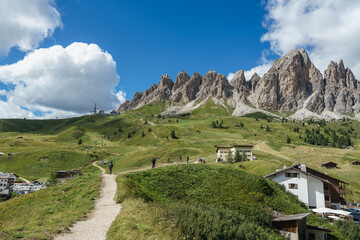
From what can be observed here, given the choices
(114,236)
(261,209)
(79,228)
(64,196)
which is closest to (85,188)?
(64,196)

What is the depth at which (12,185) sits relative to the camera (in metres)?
110

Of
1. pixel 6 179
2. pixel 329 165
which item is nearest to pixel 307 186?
pixel 329 165

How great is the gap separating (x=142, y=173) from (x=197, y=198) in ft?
33.6

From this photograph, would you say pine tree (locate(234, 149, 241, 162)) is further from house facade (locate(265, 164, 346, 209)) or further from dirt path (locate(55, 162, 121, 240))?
dirt path (locate(55, 162, 121, 240))

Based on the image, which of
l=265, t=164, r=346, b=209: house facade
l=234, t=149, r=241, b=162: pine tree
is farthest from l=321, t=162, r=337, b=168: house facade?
l=265, t=164, r=346, b=209: house facade

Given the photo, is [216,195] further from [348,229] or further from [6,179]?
[6,179]

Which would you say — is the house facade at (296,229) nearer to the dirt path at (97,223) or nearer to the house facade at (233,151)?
the dirt path at (97,223)

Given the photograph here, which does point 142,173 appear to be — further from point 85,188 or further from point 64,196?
point 64,196

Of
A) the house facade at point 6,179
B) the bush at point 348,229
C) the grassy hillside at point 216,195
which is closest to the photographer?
the grassy hillside at point 216,195

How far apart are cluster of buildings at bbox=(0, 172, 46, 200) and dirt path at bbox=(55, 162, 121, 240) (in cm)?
9329

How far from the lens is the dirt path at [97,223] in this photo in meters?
12.8

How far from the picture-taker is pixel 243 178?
38.7m

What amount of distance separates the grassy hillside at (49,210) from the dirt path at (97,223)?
2.04 ft

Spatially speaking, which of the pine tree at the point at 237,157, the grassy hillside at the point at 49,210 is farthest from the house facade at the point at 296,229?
the pine tree at the point at 237,157
